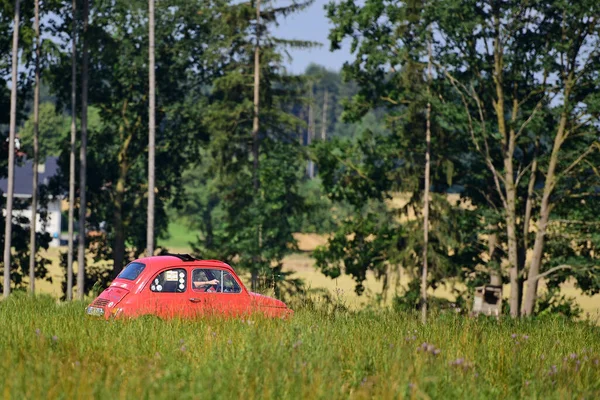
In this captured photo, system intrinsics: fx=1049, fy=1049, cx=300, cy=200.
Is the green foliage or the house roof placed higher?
the green foliage

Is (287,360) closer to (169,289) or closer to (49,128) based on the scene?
(169,289)

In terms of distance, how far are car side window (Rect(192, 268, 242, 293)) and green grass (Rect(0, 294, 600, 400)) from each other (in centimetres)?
371

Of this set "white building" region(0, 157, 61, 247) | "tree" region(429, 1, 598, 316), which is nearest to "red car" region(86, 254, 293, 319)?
"tree" region(429, 1, 598, 316)

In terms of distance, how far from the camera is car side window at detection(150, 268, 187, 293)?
54.9 feet

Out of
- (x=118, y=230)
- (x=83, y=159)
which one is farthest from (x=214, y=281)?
(x=118, y=230)

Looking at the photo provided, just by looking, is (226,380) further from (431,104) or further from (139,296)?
(431,104)

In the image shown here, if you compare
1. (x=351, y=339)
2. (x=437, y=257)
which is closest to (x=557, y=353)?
(x=351, y=339)

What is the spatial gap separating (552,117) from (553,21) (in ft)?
12.6

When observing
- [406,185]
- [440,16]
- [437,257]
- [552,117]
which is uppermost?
[440,16]

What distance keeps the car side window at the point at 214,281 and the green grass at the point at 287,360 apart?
3707 mm

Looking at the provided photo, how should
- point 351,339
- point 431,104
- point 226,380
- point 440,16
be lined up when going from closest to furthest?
point 226,380 < point 351,339 < point 440,16 < point 431,104

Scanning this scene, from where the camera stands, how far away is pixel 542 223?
40.3 meters

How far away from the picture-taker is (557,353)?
11.7 metres

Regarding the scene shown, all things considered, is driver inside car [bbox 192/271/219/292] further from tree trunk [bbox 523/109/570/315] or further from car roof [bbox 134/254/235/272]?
tree trunk [bbox 523/109/570/315]
